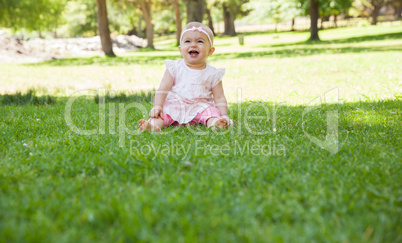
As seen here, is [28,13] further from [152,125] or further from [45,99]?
[152,125]

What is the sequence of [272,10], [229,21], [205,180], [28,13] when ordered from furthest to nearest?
[229,21] → [272,10] → [28,13] → [205,180]

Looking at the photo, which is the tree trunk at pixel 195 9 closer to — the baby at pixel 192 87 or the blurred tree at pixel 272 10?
the baby at pixel 192 87

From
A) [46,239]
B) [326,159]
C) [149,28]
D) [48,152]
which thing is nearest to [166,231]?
[46,239]

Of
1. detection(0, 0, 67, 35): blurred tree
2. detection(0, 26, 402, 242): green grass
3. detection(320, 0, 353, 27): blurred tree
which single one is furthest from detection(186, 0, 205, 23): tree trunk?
detection(320, 0, 353, 27): blurred tree

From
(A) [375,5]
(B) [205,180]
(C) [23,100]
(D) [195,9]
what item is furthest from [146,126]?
(A) [375,5]

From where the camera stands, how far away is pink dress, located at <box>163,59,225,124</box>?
13.1 ft

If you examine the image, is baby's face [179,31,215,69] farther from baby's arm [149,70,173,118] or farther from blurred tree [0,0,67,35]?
blurred tree [0,0,67,35]

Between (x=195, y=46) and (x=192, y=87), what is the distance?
0.48 metres

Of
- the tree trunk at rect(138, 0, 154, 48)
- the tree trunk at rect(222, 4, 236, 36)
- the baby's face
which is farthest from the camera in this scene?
the tree trunk at rect(222, 4, 236, 36)

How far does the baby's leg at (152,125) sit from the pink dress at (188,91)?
258mm

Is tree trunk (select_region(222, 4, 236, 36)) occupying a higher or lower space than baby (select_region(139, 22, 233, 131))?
higher

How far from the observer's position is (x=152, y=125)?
12.0 ft

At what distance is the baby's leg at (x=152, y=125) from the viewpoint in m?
3.56

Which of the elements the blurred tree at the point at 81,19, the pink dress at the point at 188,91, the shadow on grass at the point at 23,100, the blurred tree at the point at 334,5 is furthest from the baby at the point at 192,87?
the blurred tree at the point at 81,19
